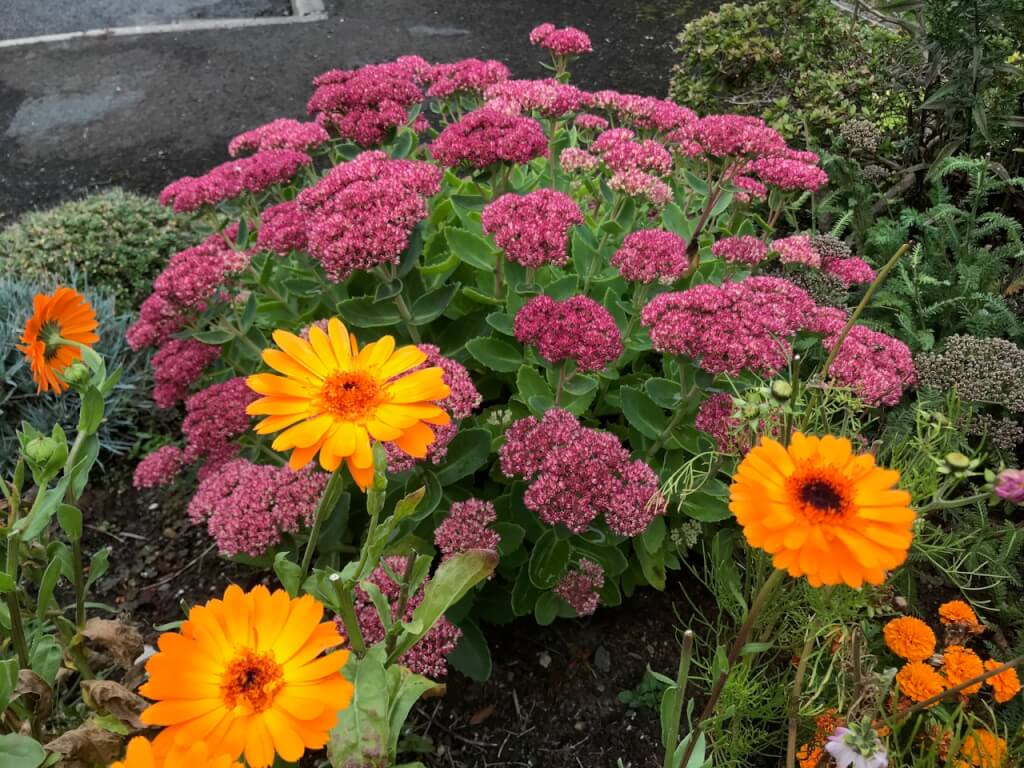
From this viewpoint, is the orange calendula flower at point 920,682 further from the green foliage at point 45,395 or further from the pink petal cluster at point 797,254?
the green foliage at point 45,395

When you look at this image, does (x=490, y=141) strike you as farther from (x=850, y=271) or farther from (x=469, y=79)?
(x=850, y=271)

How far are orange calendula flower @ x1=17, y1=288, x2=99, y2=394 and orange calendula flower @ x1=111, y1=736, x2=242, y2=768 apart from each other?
915 millimetres

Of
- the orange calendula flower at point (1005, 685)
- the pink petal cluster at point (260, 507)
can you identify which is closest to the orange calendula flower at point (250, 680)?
the pink petal cluster at point (260, 507)

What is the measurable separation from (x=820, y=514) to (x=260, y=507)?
1.27m

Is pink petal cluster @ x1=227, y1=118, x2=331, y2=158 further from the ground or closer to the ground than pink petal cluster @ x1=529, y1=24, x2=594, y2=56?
closer to the ground

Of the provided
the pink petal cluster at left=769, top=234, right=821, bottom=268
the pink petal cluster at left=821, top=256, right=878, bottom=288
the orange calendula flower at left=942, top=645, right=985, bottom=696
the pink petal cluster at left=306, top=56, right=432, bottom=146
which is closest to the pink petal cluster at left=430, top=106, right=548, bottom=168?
the pink petal cluster at left=306, top=56, right=432, bottom=146

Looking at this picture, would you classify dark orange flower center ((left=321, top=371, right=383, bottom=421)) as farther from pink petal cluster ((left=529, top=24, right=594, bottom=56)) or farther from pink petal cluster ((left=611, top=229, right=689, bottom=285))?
pink petal cluster ((left=529, top=24, right=594, bottom=56))

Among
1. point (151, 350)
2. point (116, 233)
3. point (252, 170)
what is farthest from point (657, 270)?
point (116, 233)

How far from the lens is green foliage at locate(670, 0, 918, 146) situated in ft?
12.7

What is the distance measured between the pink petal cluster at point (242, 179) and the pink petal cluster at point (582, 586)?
4.92 ft

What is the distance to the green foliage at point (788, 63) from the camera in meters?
3.88

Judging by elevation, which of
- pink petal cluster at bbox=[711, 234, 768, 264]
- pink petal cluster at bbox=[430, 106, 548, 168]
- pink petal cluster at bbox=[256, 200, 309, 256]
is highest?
pink petal cluster at bbox=[430, 106, 548, 168]

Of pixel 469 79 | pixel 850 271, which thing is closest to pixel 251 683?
pixel 850 271

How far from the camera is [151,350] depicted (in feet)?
11.2
